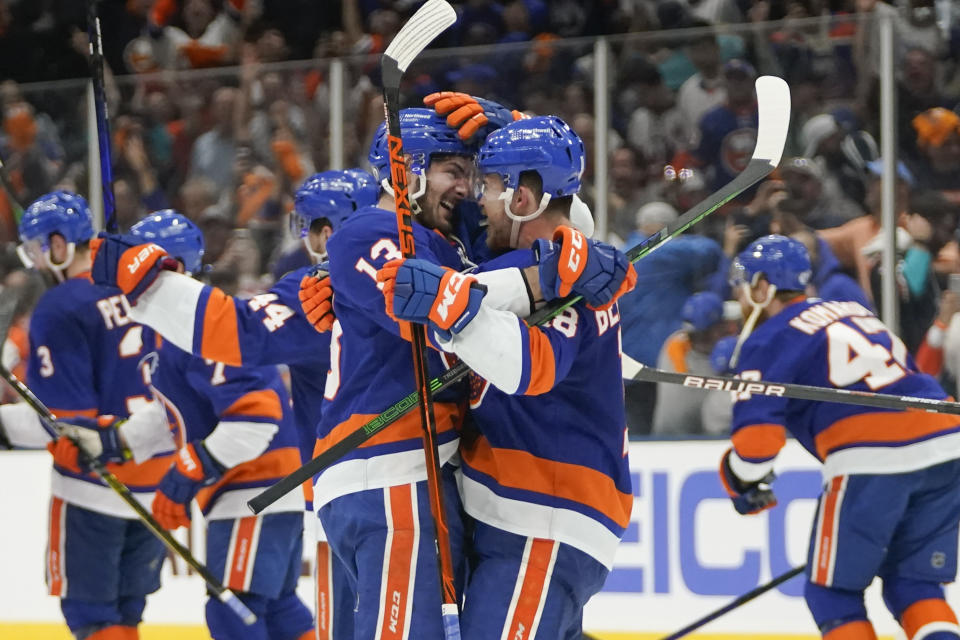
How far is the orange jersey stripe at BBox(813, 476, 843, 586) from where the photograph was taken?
3951mm

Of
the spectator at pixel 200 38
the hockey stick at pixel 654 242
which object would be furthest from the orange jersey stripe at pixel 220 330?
the spectator at pixel 200 38

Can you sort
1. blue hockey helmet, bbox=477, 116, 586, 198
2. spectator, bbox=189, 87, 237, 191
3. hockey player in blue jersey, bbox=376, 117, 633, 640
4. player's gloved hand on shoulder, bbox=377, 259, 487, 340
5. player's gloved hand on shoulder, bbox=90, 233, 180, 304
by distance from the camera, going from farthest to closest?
spectator, bbox=189, 87, 237, 191
player's gloved hand on shoulder, bbox=90, 233, 180, 304
blue hockey helmet, bbox=477, 116, 586, 198
hockey player in blue jersey, bbox=376, 117, 633, 640
player's gloved hand on shoulder, bbox=377, 259, 487, 340

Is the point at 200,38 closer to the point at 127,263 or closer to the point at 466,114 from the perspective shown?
the point at 127,263

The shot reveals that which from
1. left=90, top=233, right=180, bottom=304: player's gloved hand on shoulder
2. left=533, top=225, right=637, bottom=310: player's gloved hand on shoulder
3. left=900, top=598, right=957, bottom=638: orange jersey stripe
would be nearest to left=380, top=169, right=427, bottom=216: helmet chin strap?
left=533, top=225, right=637, bottom=310: player's gloved hand on shoulder

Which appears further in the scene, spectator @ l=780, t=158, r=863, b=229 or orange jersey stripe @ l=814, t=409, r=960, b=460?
spectator @ l=780, t=158, r=863, b=229

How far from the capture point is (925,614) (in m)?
3.89

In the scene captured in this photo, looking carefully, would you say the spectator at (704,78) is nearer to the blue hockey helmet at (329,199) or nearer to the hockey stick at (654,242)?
the blue hockey helmet at (329,199)

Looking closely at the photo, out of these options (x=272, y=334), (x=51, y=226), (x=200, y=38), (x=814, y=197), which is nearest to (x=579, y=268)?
(x=272, y=334)

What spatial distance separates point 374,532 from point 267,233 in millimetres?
3801

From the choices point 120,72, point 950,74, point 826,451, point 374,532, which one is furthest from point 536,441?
point 120,72

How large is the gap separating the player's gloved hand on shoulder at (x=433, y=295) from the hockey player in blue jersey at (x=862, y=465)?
6.22 feet

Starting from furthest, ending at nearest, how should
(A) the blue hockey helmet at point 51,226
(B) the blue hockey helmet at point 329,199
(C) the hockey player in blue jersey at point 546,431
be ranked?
(A) the blue hockey helmet at point 51,226, (B) the blue hockey helmet at point 329,199, (C) the hockey player in blue jersey at point 546,431

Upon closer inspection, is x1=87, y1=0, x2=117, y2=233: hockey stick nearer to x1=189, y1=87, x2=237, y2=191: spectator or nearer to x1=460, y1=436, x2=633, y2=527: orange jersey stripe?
x1=460, y1=436, x2=633, y2=527: orange jersey stripe

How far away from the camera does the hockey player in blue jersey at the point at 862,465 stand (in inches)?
154
